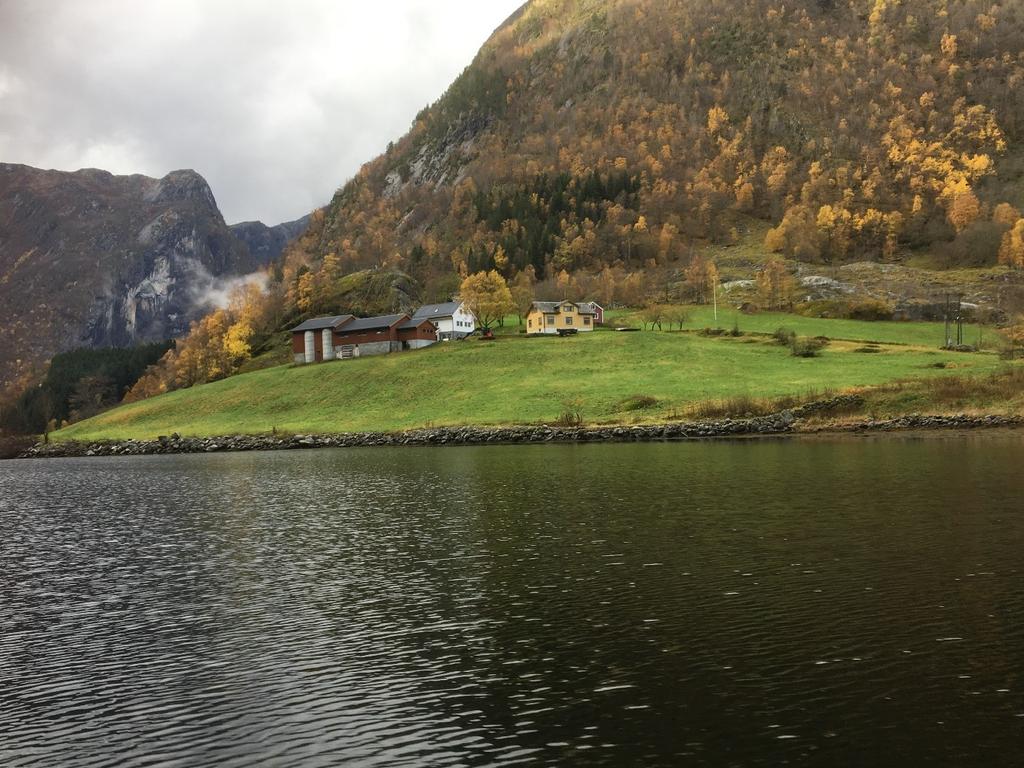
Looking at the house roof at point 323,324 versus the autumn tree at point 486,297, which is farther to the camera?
the house roof at point 323,324

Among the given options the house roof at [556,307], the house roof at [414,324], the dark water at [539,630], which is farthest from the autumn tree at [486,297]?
the dark water at [539,630]

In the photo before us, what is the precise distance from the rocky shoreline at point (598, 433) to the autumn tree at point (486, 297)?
60822mm

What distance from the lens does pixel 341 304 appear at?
652 feet

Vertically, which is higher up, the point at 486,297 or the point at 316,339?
the point at 486,297

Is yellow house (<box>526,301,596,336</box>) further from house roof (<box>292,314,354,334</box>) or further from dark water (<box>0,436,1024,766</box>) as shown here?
dark water (<box>0,436,1024,766</box>)

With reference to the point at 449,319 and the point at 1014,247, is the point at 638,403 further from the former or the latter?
the point at 1014,247

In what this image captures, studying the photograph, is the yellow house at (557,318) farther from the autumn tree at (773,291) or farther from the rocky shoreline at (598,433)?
the rocky shoreline at (598,433)

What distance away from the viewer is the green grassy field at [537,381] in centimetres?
9888

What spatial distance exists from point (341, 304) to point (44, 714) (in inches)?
7304

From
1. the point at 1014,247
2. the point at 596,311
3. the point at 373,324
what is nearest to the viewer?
the point at 373,324

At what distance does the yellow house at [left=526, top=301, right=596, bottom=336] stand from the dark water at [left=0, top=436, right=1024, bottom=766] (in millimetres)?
110287

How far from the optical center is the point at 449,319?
16812 cm

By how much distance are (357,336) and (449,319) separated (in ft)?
65.7

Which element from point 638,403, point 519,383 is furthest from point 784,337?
point 519,383
